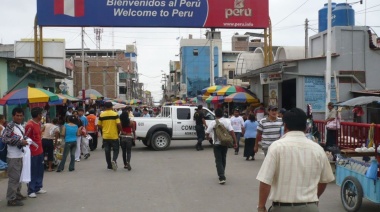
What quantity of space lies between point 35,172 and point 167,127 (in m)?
9.79

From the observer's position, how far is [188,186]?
9.69m

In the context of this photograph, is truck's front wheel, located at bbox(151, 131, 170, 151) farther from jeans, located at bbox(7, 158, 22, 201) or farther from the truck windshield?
jeans, located at bbox(7, 158, 22, 201)

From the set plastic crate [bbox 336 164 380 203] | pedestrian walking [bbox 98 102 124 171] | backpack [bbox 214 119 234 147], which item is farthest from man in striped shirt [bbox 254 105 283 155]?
pedestrian walking [bbox 98 102 124 171]

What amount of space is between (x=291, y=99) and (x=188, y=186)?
14832 mm

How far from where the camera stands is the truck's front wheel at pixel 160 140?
17.9 metres

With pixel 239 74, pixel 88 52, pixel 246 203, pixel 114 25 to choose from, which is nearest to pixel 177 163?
pixel 246 203

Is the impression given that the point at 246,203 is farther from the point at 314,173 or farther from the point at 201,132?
the point at 201,132

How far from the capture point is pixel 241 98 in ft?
78.6

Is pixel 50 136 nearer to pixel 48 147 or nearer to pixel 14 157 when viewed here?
pixel 48 147

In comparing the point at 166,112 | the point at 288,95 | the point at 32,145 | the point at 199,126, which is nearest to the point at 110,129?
the point at 32,145

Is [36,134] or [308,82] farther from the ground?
[308,82]

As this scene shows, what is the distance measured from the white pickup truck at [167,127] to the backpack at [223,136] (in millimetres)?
8128

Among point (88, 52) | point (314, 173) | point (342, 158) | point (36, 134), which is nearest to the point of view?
point (314, 173)

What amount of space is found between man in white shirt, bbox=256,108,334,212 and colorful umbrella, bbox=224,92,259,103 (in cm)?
1948
